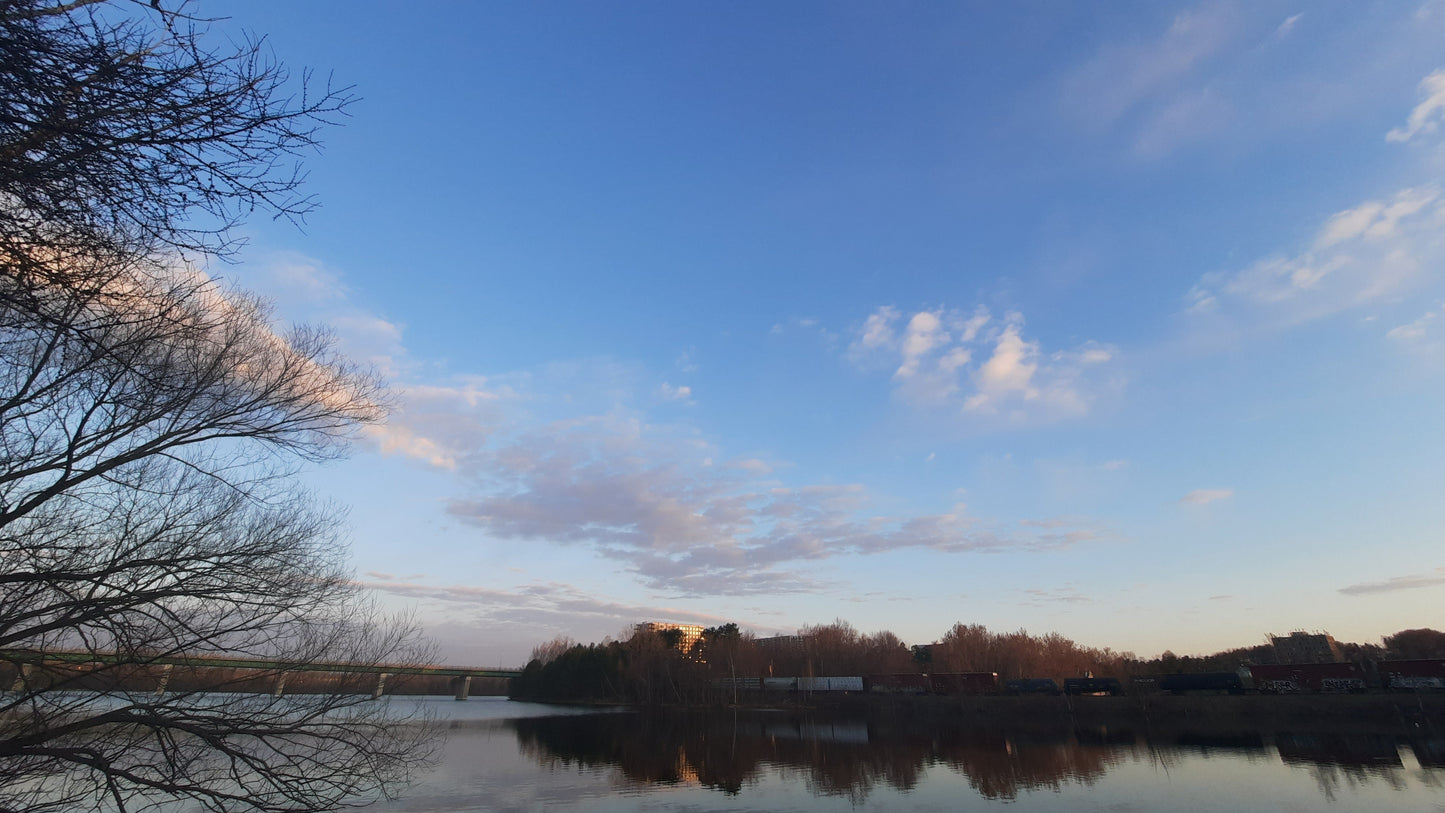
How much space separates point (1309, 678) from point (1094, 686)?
14924mm

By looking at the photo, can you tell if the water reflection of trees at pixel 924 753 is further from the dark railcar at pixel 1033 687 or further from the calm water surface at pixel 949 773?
the dark railcar at pixel 1033 687

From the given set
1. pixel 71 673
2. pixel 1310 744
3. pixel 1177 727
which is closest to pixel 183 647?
pixel 71 673

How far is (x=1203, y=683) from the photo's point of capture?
47.1 m

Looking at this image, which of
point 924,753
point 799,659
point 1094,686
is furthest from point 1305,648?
point 924,753

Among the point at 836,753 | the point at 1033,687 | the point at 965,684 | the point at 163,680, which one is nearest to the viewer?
the point at 163,680

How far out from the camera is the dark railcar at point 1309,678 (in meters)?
40.7

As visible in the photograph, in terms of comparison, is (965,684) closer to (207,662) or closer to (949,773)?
(949,773)

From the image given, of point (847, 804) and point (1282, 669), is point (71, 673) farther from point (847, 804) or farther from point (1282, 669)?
point (1282, 669)

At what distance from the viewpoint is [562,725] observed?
53594 mm

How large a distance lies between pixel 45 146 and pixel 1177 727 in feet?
183

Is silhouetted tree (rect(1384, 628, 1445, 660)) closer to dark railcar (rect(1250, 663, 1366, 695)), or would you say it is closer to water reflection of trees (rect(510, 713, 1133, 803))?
dark railcar (rect(1250, 663, 1366, 695))

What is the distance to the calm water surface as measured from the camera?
1938cm

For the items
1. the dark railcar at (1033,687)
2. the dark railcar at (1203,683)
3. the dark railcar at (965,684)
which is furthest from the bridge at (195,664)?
the dark railcar at (1033,687)

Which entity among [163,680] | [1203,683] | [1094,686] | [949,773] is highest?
[163,680]
